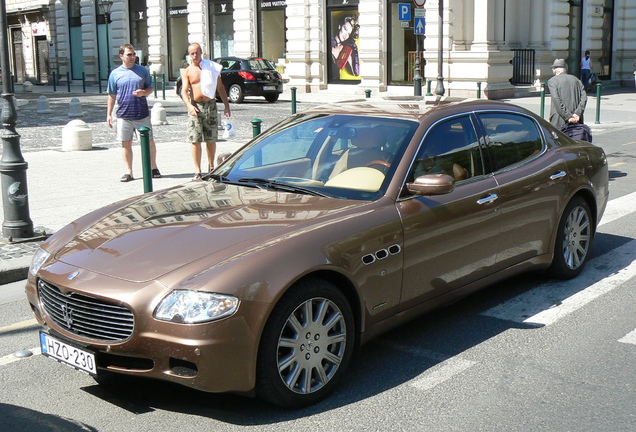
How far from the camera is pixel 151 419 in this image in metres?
4.26

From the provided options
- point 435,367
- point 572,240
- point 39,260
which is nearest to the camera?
point 39,260

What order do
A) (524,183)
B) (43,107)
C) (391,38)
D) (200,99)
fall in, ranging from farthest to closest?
(391,38), (43,107), (200,99), (524,183)

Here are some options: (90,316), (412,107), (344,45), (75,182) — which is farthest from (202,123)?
(344,45)

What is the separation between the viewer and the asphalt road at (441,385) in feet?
13.8

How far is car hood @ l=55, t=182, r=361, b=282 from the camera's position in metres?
4.28

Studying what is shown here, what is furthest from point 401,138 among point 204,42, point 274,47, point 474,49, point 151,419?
point 204,42

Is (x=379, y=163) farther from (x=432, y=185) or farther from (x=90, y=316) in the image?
(x=90, y=316)

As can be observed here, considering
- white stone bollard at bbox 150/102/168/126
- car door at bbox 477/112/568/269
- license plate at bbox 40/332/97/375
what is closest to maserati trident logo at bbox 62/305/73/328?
license plate at bbox 40/332/97/375

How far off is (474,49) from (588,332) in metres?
24.0

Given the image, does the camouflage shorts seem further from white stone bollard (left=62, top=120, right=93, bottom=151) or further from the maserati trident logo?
the maserati trident logo

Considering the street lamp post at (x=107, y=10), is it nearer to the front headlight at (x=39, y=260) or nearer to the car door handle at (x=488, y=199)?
the car door handle at (x=488, y=199)

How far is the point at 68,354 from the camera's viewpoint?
4320mm

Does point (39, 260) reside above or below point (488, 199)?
below

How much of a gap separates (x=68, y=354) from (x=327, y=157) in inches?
83.4
